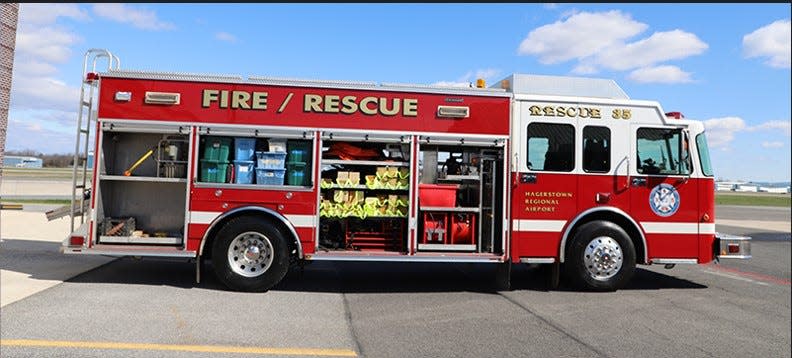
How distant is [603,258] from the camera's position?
23.7 feet

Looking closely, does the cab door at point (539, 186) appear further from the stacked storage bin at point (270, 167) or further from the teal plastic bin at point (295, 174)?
the stacked storage bin at point (270, 167)

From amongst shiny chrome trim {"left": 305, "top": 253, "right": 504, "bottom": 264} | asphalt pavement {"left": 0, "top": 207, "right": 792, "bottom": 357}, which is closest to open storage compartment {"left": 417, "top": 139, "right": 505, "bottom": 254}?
shiny chrome trim {"left": 305, "top": 253, "right": 504, "bottom": 264}

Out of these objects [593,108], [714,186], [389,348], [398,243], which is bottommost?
[389,348]

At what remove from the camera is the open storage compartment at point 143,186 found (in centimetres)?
695

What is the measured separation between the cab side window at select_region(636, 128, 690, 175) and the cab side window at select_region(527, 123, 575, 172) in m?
1.01

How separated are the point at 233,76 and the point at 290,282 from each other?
301 centimetres

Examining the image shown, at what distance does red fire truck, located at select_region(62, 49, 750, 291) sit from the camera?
6852 millimetres

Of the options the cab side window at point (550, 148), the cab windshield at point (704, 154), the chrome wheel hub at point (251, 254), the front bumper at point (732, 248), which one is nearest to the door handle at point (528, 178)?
the cab side window at point (550, 148)

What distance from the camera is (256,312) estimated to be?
5.89m

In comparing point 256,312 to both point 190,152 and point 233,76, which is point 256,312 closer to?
point 190,152

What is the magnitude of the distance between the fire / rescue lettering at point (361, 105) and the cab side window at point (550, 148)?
1.72 metres

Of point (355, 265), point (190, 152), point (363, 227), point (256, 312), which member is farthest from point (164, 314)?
point (355, 265)

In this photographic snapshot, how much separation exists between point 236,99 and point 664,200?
608 centimetres

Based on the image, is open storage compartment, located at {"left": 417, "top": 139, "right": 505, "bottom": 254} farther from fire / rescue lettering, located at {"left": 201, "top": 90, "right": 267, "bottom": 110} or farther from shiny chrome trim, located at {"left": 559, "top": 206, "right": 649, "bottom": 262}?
fire / rescue lettering, located at {"left": 201, "top": 90, "right": 267, "bottom": 110}
